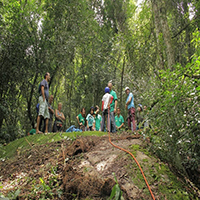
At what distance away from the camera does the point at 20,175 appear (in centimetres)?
471

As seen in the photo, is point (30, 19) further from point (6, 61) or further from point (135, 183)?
point (135, 183)

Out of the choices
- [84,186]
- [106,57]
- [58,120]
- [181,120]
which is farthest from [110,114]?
[106,57]

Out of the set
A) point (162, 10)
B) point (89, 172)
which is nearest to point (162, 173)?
point (89, 172)

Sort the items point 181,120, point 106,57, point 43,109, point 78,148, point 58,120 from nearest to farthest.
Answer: point 181,120
point 78,148
point 43,109
point 58,120
point 106,57

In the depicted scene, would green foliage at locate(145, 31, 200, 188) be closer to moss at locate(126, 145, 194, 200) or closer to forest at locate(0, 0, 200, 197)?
forest at locate(0, 0, 200, 197)

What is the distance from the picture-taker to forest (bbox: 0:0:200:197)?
367cm

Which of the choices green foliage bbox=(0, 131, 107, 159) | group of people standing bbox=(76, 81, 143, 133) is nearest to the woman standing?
group of people standing bbox=(76, 81, 143, 133)

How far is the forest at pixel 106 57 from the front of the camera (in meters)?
3.67

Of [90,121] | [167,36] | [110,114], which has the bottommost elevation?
[90,121]

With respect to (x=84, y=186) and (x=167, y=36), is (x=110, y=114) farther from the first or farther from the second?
(x=84, y=186)

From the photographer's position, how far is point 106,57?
16.5 metres

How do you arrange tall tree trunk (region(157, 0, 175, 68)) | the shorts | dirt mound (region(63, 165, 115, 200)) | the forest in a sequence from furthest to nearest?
the shorts < tall tree trunk (region(157, 0, 175, 68)) < the forest < dirt mound (region(63, 165, 115, 200))

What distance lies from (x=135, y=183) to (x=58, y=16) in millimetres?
13483

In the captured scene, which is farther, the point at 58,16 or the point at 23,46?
the point at 58,16
